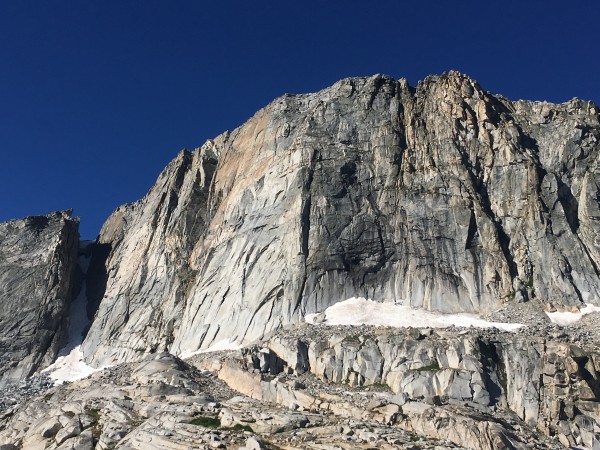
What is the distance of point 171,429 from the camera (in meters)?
33.6

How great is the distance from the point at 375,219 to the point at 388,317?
13876 millimetres

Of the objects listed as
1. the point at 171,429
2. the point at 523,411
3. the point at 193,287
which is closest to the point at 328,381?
the point at 523,411

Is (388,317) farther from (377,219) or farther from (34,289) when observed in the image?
(34,289)

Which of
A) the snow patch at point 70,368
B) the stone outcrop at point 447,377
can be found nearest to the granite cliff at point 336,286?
the stone outcrop at point 447,377

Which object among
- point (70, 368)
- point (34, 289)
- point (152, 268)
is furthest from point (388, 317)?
point (34, 289)

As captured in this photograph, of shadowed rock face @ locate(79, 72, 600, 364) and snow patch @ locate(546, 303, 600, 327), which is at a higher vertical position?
shadowed rock face @ locate(79, 72, 600, 364)

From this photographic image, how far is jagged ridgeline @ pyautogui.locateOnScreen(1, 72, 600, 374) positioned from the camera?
216 feet

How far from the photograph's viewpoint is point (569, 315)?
195 ft

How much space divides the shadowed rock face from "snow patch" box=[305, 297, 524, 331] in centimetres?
131

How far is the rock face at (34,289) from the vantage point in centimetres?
8588

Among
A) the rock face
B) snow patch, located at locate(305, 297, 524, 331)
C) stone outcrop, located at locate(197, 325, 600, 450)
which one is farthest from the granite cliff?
snow patch, located at locate(305, 297, 524, 331)

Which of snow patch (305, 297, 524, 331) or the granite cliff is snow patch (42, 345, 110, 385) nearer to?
the granite cliff

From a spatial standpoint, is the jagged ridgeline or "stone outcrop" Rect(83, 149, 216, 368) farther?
"stone outcrop" Rect(83, 149, 216, 368)

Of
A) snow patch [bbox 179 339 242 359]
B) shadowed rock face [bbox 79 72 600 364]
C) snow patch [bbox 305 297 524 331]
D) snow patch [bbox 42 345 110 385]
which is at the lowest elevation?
snow patch [bbox 42 345 110 385]
